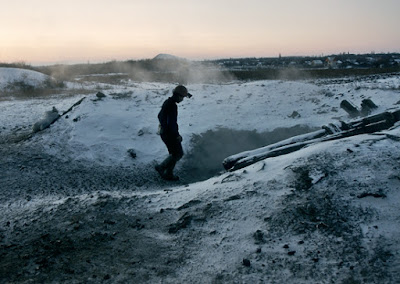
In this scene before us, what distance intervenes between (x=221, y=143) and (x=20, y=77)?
59.2 feet

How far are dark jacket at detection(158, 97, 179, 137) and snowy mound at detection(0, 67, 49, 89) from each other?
18113 millimetres

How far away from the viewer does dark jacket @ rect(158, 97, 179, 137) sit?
260 inches

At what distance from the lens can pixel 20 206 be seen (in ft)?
18.2

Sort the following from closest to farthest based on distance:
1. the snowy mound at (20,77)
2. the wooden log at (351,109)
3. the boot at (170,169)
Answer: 1. the boot at (170,169)
2. the wooden log at (351,109)
3. the snowy mound at (20,77)

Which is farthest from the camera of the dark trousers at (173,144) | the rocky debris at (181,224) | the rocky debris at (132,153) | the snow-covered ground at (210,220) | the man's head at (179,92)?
the rocky debris at (132,153)

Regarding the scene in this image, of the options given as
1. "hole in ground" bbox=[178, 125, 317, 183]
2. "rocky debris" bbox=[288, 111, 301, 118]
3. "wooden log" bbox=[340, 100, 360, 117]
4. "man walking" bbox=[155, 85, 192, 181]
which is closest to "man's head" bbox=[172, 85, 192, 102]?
"man walking" bbox=[155, 85, 192, 181]

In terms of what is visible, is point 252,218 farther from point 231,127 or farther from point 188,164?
point 231,127

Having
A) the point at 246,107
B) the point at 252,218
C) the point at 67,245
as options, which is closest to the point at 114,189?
the point at 67,245

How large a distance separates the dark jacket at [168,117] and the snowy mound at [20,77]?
18113mm

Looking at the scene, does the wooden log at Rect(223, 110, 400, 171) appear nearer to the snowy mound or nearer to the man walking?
the man walking

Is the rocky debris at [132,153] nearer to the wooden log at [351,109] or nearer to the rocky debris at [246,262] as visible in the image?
the rocky debris at [246,262]

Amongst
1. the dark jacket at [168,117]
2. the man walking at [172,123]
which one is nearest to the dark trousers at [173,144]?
the man walking at [172,123]

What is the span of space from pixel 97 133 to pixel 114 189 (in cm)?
299

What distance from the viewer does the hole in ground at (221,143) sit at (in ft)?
28.0
